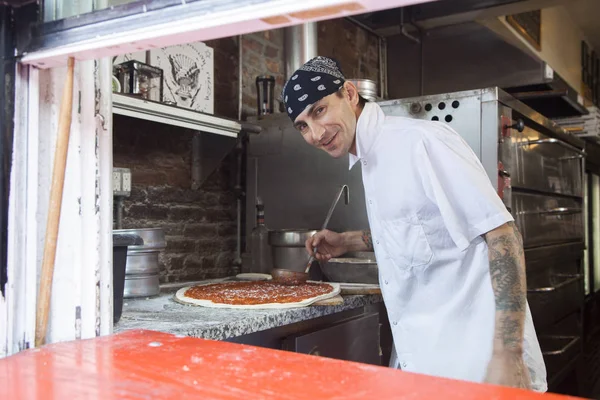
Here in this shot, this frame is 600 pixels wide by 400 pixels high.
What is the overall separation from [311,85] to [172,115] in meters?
0.78

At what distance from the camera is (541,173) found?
333cm

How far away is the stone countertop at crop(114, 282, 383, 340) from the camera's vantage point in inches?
64.6

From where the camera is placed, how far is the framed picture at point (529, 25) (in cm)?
428

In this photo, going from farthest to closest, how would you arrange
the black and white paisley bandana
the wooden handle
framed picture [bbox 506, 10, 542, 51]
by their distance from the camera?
1. framed picture [bbox 506, 10, 542, 51]
2. the black and white paisley bandana
3. the wooden handle

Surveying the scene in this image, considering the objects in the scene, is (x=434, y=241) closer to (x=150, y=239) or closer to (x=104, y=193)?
(x=104, y=193)

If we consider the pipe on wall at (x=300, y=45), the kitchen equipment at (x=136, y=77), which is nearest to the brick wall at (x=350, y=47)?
the pipe on wall at (x=300, y=45)

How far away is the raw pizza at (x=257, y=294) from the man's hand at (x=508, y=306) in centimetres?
74

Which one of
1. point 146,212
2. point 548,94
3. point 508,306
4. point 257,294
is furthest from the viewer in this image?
point 548,94

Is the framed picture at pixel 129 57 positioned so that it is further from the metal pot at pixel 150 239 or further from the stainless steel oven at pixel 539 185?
the stainless steel oven at pixel 539 185

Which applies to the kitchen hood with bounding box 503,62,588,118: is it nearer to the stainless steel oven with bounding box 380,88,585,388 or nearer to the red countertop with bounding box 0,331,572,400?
the stainless steel oven with bounding box 380,88,585,388

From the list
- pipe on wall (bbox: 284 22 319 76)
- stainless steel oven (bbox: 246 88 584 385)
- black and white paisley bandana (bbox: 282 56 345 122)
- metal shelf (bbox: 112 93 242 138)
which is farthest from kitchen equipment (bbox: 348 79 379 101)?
black and white paisley bandana (bbox: 282 56 345 122)

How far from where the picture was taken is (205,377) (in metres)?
0.84

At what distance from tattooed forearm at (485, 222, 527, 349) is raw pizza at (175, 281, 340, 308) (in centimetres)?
74

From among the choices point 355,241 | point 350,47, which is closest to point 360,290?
point 355,241
